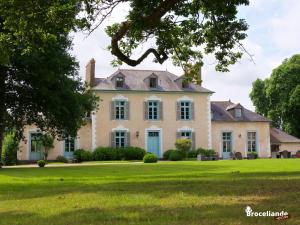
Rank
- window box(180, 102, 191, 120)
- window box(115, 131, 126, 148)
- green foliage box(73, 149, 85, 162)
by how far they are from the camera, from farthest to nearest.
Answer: window box(180, 102, 191, 120) → window box(115, 131, 126, 148) → green foliage box(73, 149, 85, 162)

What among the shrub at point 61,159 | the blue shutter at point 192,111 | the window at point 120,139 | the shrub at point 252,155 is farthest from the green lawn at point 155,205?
the shrub at point 252,155

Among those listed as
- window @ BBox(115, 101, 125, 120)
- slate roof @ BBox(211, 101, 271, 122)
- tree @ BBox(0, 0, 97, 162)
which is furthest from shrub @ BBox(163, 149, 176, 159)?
tree @ BBox(0, 0, 97, 162)

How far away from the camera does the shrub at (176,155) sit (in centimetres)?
3512

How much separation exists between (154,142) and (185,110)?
3771 mm

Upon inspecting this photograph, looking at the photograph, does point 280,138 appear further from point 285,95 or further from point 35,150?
point 35,150

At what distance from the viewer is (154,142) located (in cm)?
3806

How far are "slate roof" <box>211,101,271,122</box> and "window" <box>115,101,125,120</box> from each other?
7927 mm

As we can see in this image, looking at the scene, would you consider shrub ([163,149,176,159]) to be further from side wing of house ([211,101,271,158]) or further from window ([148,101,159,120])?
side wing of house ([211,101,271,158])

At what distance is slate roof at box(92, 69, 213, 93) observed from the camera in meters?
37.8

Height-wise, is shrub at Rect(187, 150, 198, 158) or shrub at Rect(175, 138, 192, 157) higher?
shrub at Rect(175, 138, 192, 157)

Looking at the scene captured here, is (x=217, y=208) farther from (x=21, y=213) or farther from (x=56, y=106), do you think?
(x=56, y=106)

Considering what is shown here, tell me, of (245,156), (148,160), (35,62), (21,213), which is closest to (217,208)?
(21,213)

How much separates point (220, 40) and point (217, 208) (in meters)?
8.16

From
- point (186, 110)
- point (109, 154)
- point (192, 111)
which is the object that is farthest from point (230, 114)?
point (109, 154)
